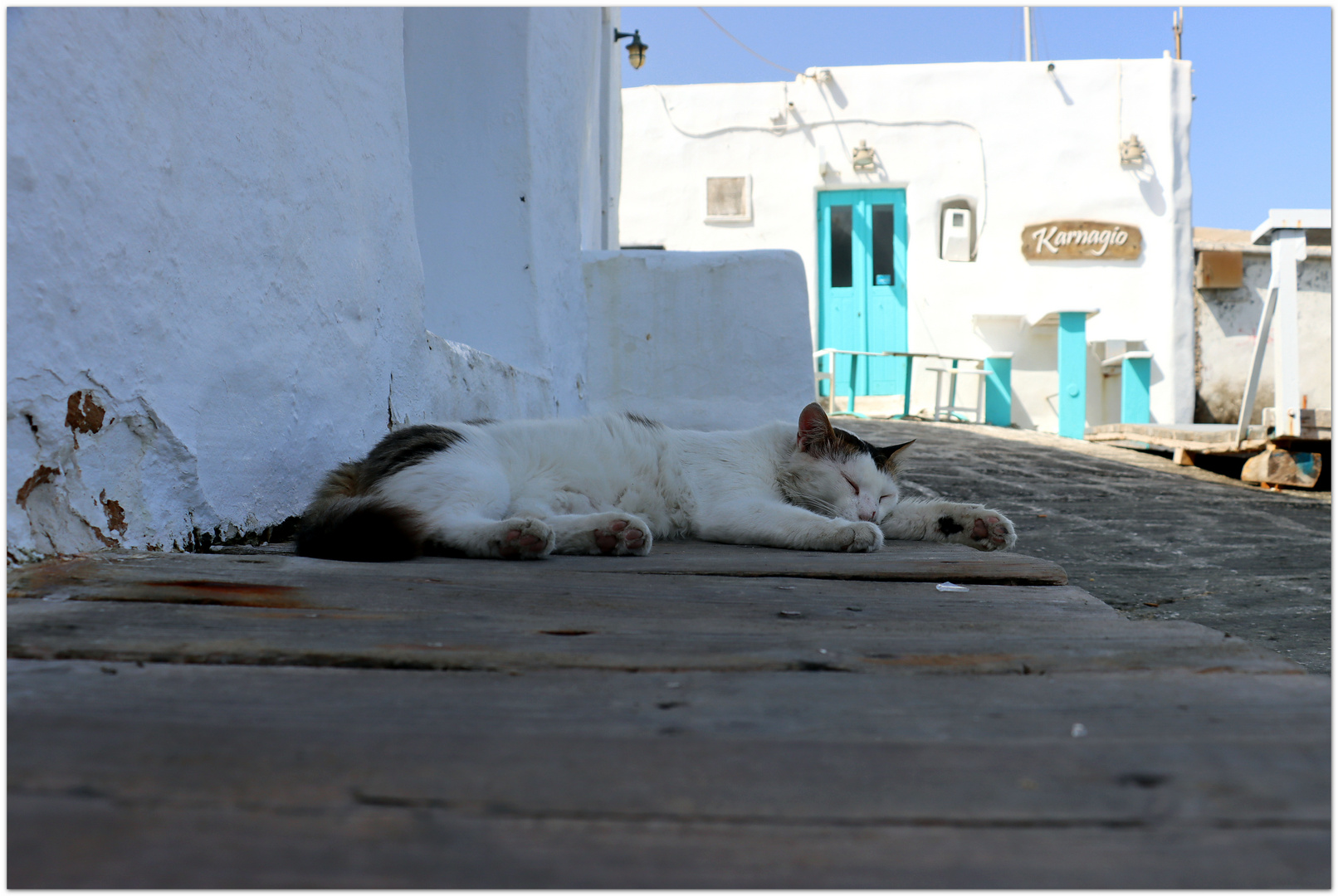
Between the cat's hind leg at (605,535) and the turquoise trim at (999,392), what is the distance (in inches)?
423

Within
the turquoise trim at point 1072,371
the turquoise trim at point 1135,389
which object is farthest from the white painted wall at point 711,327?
the turquoise trim at point 1135,389

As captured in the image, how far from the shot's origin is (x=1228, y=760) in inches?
30.9

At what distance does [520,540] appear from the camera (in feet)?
6.43

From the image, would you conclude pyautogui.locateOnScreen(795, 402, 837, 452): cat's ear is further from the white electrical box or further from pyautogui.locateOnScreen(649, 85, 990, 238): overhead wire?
pyautogui.locateOnScreen(649, 85, 990, 238): overhead wire

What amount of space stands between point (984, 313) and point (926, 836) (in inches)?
492

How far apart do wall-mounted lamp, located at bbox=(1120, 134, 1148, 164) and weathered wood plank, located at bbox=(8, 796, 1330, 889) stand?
541 inches

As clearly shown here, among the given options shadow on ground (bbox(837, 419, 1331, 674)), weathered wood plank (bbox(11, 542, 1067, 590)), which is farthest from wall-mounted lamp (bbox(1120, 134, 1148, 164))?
weathered wood plank (bbox(11, 542, 1067, 590))

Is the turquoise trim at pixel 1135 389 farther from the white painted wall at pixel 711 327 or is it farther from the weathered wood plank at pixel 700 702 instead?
the weathered wood plank at pixel 700 702

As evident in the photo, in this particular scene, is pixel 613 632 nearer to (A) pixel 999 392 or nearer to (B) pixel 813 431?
(B) pixel 813 431

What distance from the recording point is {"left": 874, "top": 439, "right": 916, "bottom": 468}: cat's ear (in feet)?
10.5

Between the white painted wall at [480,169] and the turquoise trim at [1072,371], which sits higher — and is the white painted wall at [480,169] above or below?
above

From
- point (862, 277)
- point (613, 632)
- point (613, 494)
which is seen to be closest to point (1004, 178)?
point (862, 277)

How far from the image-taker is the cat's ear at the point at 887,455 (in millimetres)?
3207

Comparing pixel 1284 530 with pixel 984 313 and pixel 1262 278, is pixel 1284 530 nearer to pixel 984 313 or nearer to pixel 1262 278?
pixel 984 313
